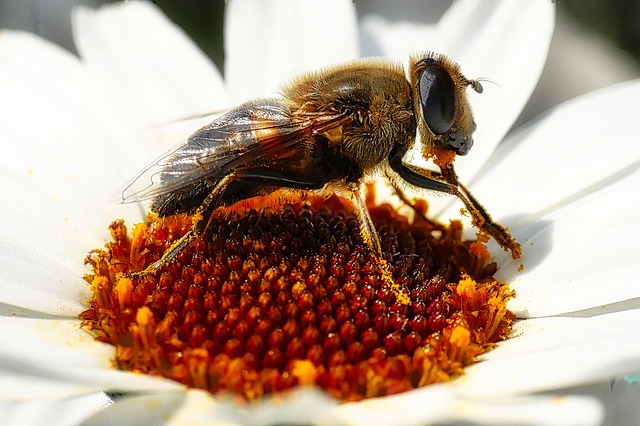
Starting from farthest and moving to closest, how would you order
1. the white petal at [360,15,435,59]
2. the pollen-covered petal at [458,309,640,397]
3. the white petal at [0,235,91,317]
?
the white petal at [360,15,435,59], the white petal at [0,235,91,317], the pollen-covered petal at [458,309,640,397]

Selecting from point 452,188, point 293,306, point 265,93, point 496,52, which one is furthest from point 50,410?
point 496,52

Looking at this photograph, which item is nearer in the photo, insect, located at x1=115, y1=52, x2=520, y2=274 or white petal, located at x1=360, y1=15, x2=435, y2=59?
insect, located at x1=115, y1=52, x2=520, y2=274

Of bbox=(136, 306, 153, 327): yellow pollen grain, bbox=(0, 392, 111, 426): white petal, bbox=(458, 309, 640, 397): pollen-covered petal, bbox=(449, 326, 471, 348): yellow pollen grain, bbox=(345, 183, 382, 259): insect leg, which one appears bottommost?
bbox=(458, 309, 640, 397): pollen-covered petal

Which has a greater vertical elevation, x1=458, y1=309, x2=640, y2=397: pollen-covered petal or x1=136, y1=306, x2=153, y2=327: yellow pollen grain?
x1=136, y1=306, x2=153, y2=327: yellow pollen grain

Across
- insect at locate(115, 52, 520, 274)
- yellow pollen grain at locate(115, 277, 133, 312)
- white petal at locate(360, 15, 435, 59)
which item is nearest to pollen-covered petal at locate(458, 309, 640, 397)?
insect at locate(115, 52, 520, 274)

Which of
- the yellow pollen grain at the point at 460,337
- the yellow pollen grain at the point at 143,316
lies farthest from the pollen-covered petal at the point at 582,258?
the yellow pollen grain at the point at 143,316

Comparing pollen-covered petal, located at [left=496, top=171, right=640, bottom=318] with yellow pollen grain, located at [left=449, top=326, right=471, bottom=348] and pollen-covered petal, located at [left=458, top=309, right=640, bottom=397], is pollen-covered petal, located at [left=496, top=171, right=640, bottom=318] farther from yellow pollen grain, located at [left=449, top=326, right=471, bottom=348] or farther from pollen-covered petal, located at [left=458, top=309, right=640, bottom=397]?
yellow pollen grain, located at [left=449, top=326, right=471, bottom=348]

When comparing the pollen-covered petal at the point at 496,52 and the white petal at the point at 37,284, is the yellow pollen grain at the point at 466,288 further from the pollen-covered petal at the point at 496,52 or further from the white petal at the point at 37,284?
the white petal at the point at 37,284
